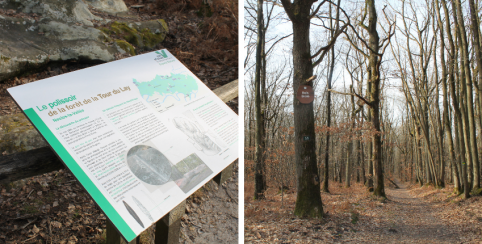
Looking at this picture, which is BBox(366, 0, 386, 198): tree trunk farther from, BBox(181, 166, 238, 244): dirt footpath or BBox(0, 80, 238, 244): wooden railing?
BBox(0, 80, 238, 244): wooden railing

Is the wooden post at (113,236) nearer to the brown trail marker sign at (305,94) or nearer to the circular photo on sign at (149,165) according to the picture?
the circular photo on sign at (149,165)

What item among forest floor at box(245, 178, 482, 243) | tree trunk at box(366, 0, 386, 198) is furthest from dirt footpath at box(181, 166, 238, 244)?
tree trunk at box(366, 0, 386, 198)

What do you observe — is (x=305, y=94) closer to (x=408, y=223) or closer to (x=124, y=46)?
(x=408, y=223)

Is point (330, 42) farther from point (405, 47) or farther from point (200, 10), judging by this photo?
point (200, 10)

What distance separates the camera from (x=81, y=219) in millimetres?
2326

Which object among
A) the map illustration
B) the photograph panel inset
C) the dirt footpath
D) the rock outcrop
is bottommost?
the dirt footpath

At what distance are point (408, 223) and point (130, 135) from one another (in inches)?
85.7

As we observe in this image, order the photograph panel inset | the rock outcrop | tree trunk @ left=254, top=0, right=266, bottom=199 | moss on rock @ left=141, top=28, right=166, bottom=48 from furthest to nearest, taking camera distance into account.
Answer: moss on rock @ left=141, top=28, right=166, bottom=48 → the rock outcrop → tree trunk @ left=254, top=0, right=266, bottom=199 → the photograph panel inset

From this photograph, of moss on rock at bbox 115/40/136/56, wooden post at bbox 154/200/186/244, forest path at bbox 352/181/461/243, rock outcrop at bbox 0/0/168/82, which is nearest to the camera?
wooden post at bbox 154/200/186/244

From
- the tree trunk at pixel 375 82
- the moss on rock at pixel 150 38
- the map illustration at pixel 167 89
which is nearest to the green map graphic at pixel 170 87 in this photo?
the map illustration at pixel 167 89

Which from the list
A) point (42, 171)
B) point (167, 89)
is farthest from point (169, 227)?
point (167, 89)

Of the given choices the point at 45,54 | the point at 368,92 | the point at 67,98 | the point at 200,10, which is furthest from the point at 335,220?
the point at 200,10

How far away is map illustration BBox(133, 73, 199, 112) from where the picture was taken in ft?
5.79

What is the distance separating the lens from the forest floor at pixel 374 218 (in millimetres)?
1988
